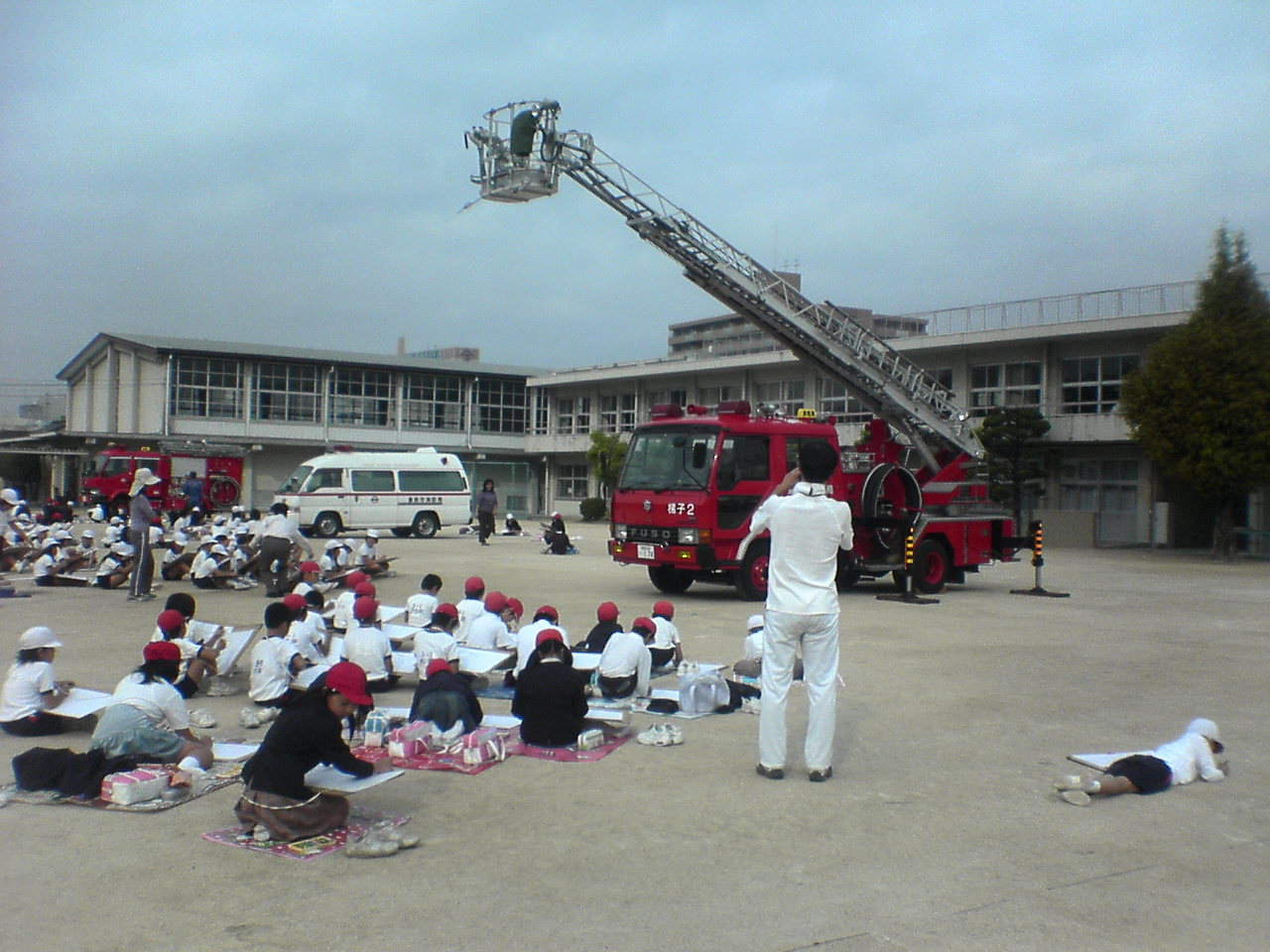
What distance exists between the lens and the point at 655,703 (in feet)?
28.3

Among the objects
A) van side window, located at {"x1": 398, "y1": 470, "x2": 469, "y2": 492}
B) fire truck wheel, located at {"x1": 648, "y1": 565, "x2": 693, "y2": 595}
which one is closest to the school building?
van side window, located at {"x1": 398, "y1": 470, "x2": 469, "y2": 492}

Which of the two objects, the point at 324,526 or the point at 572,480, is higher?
the point at 572,480

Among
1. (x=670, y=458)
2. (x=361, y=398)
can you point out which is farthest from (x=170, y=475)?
(x=670, y=458)

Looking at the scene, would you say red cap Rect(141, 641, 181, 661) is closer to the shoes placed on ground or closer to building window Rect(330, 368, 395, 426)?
the shoes placed on ground

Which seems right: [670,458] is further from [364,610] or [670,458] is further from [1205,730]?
[1205,730]

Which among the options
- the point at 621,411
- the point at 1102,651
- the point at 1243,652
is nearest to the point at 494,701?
the point at 1102,651

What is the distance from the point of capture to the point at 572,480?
5609 centimetres

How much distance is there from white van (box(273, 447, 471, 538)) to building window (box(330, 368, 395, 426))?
73.0ft

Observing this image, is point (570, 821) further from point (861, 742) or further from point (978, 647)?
point (978, 647)

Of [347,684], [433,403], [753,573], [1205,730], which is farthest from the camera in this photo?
[433,403]

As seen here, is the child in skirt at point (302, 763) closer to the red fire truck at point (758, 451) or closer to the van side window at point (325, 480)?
the red fire truck at point (758, 451)

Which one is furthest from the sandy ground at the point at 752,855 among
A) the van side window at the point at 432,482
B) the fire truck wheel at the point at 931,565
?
the van side window at the point at 432,482

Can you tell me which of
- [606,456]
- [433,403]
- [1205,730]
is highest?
[433,403]

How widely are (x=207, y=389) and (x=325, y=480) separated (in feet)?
76.2
